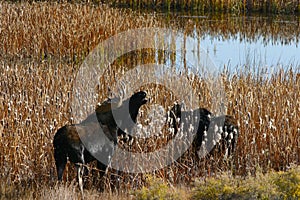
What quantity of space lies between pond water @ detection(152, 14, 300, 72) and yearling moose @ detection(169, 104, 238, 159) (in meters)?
5.93

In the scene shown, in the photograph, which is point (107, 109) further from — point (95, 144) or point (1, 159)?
point (1, 159)

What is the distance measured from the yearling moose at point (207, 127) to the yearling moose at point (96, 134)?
0.77m

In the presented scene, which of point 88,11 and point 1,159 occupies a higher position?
point 88,11

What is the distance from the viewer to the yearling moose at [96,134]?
4.12 m

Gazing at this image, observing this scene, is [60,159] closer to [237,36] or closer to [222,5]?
[237,36]

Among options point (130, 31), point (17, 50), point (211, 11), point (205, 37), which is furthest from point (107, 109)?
point (211, 11)

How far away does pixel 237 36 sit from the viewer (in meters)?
15.0

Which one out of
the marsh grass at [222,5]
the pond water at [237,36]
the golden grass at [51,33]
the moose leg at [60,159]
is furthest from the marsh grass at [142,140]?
the marsh grass at [222,5]

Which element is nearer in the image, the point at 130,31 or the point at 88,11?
the point at 130,31

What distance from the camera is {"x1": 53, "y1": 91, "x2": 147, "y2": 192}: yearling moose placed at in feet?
13.5

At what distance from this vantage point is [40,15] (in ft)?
39.5

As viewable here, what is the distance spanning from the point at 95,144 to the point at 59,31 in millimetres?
7126

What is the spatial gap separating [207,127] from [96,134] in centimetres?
122

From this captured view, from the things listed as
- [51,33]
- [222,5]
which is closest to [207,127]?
[51,33]
